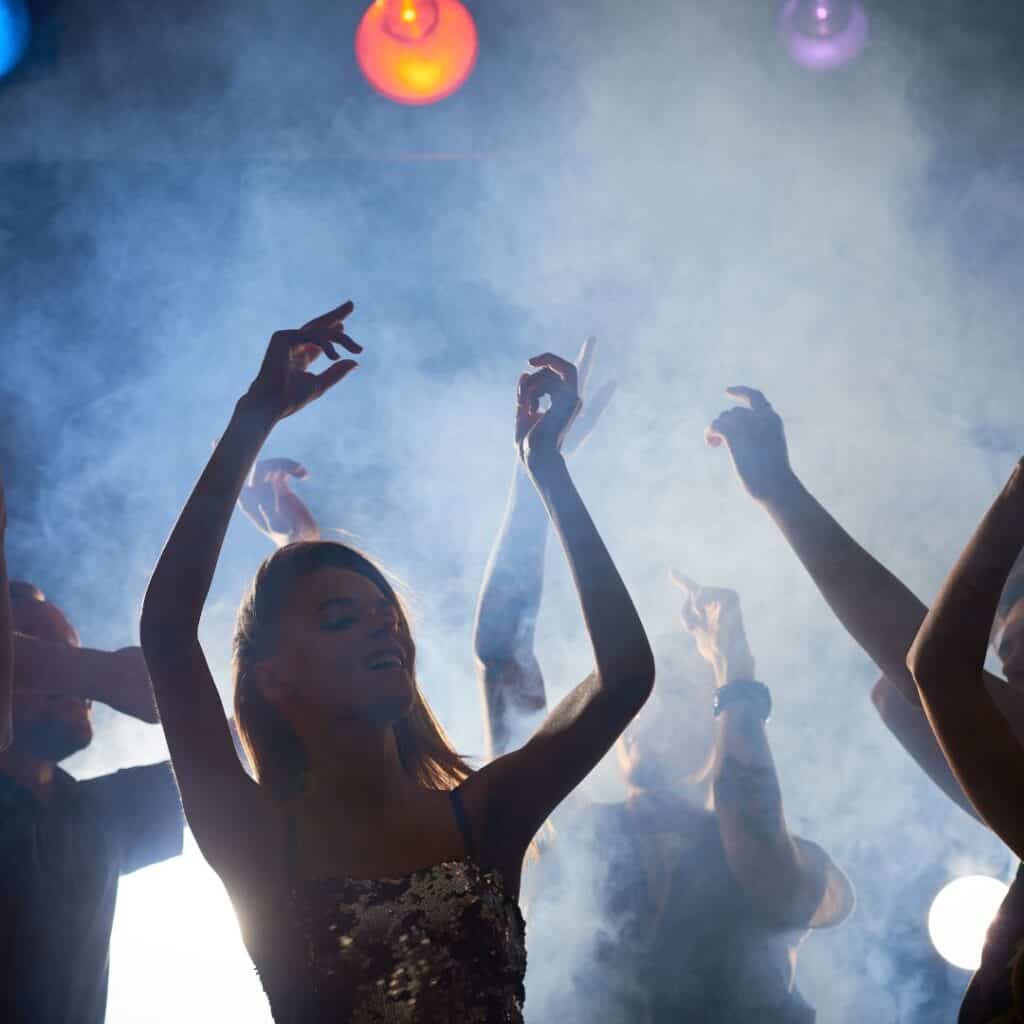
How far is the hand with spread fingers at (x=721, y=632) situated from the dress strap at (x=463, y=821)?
2.23m

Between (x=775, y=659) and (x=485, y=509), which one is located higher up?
(x=485, y=509)

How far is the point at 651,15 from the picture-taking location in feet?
16.4

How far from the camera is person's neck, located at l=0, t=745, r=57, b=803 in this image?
2.31m

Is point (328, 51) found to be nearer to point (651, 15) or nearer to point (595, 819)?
point (651, 15)

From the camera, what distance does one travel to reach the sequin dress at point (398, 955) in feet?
4.62

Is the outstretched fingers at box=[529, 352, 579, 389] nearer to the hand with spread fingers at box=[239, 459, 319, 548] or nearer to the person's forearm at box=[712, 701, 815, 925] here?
the hand with spread fingers at box=[239, 459, 319, 548]

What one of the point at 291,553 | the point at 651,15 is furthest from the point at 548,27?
the point at 291,553

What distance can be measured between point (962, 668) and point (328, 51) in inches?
203

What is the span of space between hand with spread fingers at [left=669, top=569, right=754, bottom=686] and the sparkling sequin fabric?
2381 mm

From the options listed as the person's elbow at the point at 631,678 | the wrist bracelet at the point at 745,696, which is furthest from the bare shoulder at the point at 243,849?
the wrist bracelet at the point at 745,696

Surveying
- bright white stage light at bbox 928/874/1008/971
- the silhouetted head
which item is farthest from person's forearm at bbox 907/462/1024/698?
bright white stage light at bbox 928/874/1008/971

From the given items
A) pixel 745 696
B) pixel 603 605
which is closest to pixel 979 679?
pixel 603 605

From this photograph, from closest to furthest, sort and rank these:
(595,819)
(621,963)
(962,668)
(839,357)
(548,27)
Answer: (962,668) → (621,963) → (595,819) → (839,357) → (548,27)

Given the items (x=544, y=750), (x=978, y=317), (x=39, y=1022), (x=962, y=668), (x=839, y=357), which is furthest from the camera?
(x=839, y=357)
